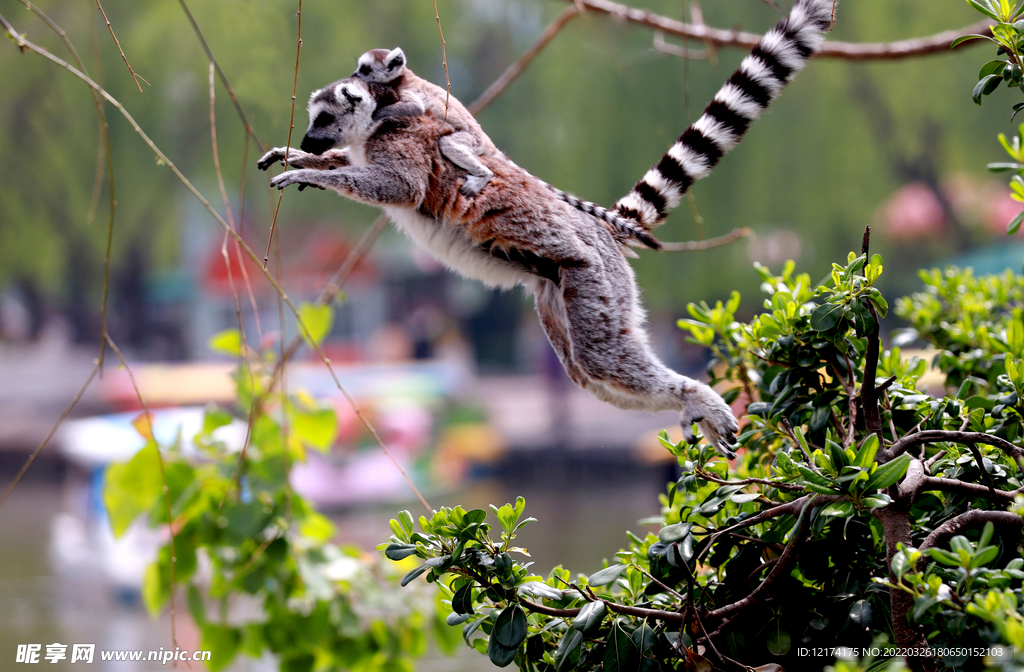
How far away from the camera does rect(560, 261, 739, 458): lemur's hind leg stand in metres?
1.62

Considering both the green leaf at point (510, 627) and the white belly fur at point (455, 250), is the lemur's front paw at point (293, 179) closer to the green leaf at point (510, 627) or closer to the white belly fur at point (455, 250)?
the white belly fur at point (455, 250)

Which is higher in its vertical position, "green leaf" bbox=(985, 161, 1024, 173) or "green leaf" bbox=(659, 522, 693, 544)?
"green leaf" bbox=(985, 161, 1024, 173)

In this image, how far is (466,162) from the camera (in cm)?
166

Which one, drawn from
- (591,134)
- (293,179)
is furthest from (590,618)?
(591,134)

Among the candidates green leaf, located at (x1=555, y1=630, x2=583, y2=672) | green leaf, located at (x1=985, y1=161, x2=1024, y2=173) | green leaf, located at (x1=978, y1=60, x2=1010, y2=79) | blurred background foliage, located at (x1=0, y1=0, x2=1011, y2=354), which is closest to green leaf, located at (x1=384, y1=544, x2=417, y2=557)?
green leaf, located at (x1=555, y1=630, x2=583, y2=672)

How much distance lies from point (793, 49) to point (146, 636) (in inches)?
267

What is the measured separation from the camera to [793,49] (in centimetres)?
154

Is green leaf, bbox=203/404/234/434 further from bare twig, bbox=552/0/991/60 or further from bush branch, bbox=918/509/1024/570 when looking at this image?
bush branch, bbox=918/509/1024/570

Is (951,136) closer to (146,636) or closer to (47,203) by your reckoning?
(146,636)

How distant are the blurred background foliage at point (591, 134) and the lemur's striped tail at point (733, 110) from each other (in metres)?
7.06

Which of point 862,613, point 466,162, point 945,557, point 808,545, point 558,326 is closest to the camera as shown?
point 945,557

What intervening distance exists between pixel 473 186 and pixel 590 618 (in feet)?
2.91

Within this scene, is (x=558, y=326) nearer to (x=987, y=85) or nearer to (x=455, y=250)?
(x=455, y=250)

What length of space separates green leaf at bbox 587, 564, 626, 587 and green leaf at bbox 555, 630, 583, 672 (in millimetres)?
107
